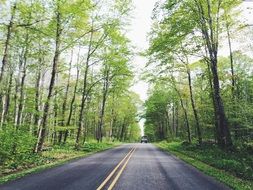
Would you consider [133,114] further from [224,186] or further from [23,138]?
[224,186]

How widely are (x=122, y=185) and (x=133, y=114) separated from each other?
210 ft

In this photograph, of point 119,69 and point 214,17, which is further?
point 119,69

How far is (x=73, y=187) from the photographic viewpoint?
27.7 ft

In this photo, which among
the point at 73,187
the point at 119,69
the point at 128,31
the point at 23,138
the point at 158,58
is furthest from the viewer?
the point at 119,69

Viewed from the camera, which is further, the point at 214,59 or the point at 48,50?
the point at 48,50

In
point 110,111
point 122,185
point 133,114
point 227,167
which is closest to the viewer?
point 122,185

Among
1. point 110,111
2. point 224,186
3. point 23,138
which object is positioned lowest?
point 224,186

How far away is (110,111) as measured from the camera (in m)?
55.6

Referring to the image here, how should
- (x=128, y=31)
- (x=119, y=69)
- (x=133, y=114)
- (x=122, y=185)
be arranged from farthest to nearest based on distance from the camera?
1. (x=133, y=114)
2. (x=119, y=69)
3. (x=128, y=31)
4. (x=122, y=185)

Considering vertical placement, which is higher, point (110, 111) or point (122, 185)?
point (110, 111)

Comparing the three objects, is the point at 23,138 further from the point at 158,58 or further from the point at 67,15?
the point at 158,58

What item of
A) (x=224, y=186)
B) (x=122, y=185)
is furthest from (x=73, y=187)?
(x=224, y=186)

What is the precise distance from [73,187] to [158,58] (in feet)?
65.8

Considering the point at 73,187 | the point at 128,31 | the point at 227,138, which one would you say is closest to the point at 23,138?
the point at 73,187
